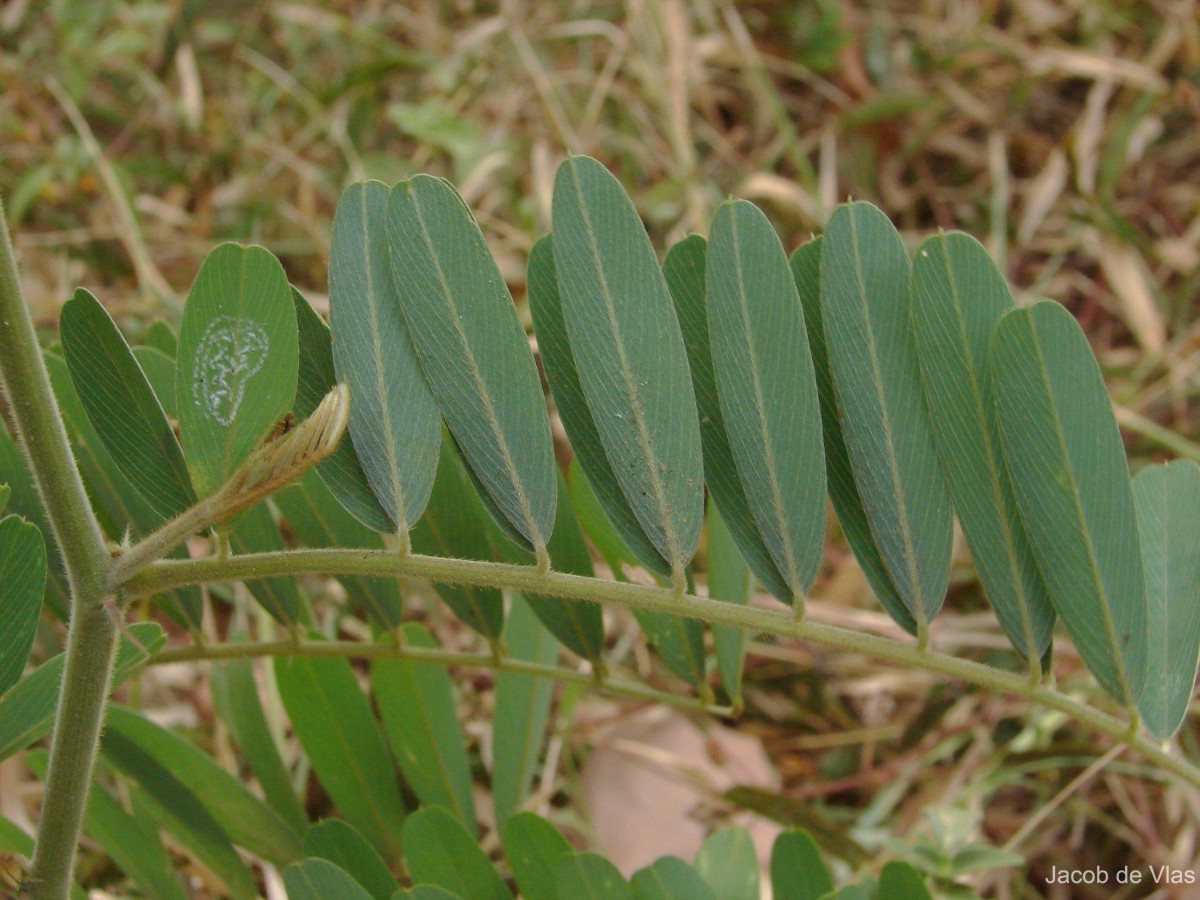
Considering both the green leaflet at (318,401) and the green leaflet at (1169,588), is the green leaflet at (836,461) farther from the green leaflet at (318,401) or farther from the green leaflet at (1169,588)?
the green leaflet at (318,401)

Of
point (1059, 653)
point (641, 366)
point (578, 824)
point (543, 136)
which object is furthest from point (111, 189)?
point (1059, 653)

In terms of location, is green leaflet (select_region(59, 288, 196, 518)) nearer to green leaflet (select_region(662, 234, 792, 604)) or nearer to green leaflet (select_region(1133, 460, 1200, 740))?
green leaflet (select_region(662, 234, 792, 604))

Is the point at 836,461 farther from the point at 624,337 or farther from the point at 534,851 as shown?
the point at 534,851

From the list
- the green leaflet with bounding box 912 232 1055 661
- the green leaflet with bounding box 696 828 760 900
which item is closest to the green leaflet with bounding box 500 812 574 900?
the green leaflet with bounding box 696 828 760 900

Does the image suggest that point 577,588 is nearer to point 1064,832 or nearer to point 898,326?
point 898,326

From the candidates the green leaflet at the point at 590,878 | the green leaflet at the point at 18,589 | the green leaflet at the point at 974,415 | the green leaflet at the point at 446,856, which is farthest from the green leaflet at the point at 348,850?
the green leaflet at the point at 974,415

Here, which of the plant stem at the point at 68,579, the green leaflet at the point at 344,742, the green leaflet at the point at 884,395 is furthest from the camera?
the green leaflet at the point at 344,742

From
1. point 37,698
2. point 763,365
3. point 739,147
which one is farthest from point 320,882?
point 739,147
